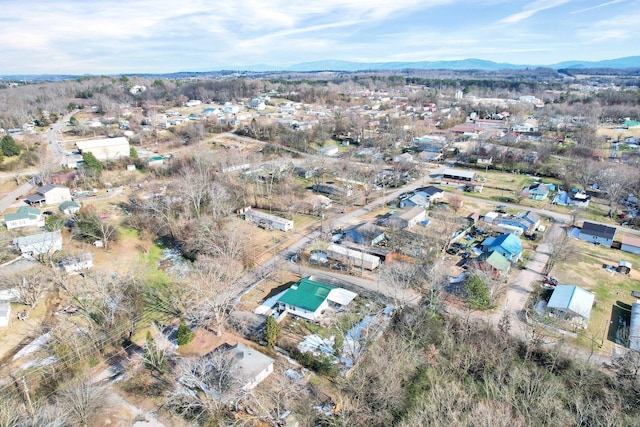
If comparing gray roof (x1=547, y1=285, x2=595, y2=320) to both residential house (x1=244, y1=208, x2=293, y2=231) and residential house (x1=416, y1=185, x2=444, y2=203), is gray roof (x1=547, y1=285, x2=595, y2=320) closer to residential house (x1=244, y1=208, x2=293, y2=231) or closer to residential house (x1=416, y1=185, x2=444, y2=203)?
residential house (x1=416, y1=185, x2=444, y2=203)

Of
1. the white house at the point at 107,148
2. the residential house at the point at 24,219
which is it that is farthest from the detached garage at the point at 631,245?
the white house at the point at 107,148

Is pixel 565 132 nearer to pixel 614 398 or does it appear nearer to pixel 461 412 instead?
pixel 614 398

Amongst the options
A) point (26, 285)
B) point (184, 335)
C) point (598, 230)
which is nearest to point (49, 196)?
point (26, 285)

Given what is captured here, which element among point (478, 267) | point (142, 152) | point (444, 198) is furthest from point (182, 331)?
point (142, 152)

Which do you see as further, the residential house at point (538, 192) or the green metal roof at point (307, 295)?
the residential house at point (538, 192)

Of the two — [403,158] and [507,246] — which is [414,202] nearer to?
[507,246]

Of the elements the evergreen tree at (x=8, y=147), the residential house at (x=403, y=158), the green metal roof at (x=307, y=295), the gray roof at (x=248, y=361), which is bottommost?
the green metal roof at (x=307, y=295)

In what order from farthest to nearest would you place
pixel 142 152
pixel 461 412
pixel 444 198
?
pixel 142 152, pixel 444 198, pixel 461 412

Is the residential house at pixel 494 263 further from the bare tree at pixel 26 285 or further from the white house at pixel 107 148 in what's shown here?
the white house at pixel 107 148
